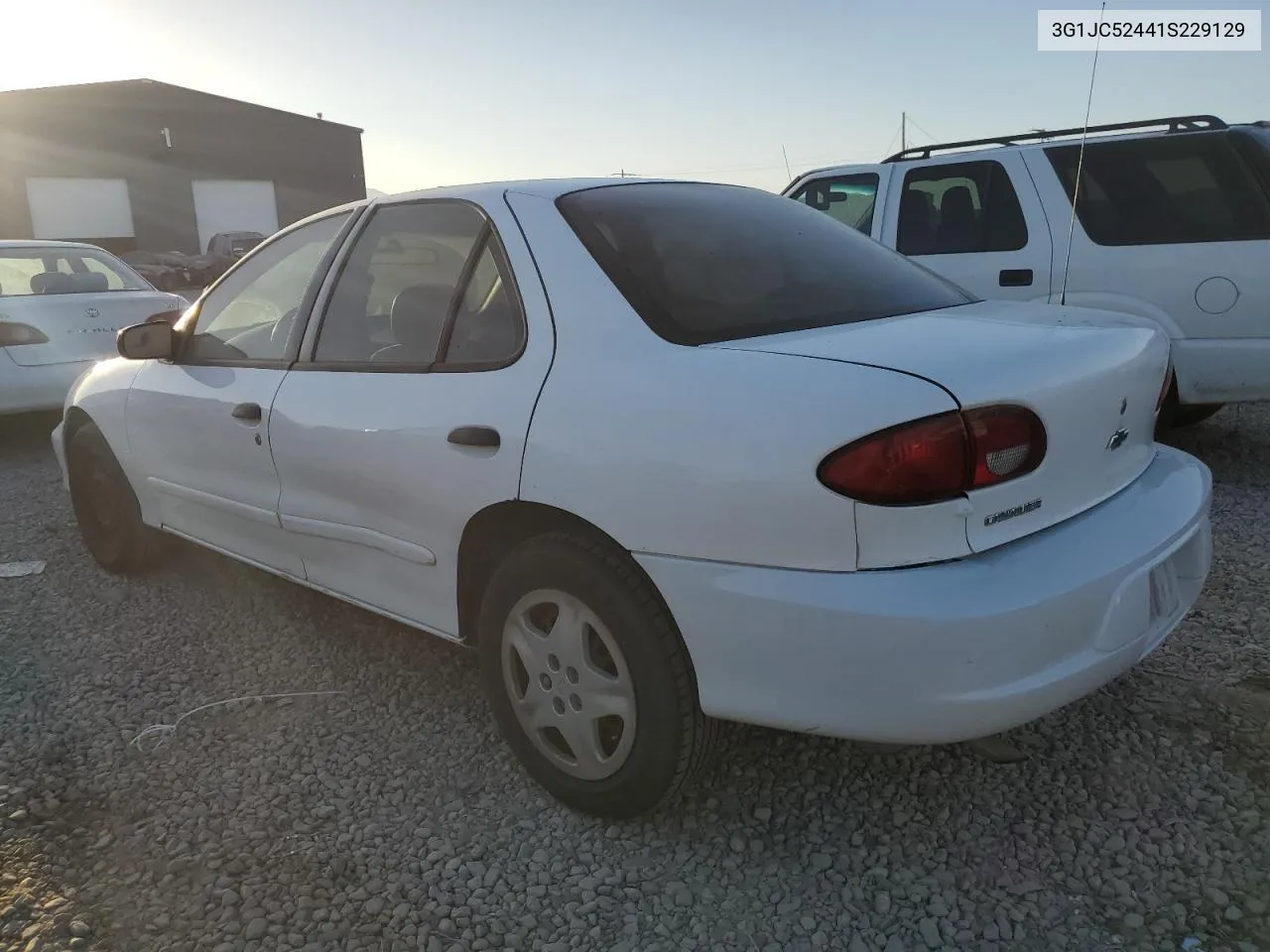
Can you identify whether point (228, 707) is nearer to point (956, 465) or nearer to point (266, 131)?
point (956, 465)

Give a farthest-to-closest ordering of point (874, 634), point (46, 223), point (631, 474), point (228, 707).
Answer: point (46, 223) < point (228, 707) < point (631, 474) < point (874, 634)

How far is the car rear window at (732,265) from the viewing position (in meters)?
2.32

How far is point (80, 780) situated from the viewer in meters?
2.70

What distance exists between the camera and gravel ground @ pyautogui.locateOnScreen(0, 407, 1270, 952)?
2070mm

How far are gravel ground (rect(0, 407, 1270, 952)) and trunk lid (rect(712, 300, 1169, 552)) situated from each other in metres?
0.79

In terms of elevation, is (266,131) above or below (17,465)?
above

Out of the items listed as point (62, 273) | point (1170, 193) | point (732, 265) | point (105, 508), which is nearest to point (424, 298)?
point (732, 265)

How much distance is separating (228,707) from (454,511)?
123 centimetres

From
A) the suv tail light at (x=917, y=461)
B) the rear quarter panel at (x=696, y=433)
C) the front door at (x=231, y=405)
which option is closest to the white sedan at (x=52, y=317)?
the front door at (x=231, y=405)

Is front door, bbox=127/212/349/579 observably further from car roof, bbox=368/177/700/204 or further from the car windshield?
the car windshield

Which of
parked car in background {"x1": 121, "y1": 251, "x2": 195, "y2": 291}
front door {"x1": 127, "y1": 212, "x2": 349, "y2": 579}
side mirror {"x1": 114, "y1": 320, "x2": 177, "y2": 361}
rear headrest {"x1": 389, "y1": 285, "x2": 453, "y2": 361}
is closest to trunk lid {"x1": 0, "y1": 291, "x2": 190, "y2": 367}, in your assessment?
front door {"x1": 127, "y1": 212, "x2": 349, "y2": 579}

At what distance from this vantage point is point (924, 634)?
1794mm

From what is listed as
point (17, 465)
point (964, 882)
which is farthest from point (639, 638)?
point (17, 465)

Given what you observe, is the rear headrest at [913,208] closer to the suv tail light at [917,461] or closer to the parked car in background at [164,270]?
the suv tail light at [917,461]
